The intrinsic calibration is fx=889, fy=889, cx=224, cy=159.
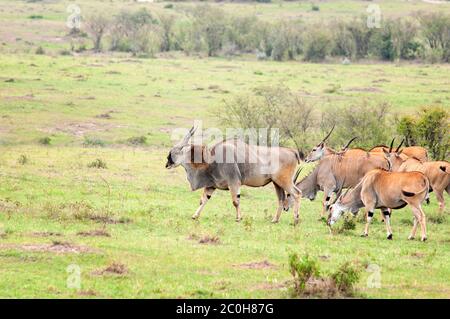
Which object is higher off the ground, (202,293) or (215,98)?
(202,293)

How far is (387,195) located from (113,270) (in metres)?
4.95

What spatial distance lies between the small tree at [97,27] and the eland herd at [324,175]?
36796 mm

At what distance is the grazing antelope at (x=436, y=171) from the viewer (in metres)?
16.3

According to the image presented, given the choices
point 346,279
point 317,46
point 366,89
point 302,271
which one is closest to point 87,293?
point 302,271

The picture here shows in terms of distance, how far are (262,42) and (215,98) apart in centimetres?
2290

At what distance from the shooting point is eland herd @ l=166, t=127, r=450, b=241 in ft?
44.9

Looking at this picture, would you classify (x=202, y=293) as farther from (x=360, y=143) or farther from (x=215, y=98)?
(x=215, y=98)

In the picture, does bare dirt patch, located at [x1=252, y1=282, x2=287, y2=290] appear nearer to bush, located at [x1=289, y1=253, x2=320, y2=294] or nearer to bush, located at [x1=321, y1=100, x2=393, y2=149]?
bush, located at [x1=289, y1=253, x2=320, y2=294]

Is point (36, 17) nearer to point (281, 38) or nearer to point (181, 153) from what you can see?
point (281, 38)

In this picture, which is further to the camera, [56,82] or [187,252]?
[56,82]

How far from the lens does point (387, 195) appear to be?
13703mm

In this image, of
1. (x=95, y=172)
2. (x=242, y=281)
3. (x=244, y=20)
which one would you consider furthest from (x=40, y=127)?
(x=244, y=20)

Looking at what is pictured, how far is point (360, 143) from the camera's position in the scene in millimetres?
23531
